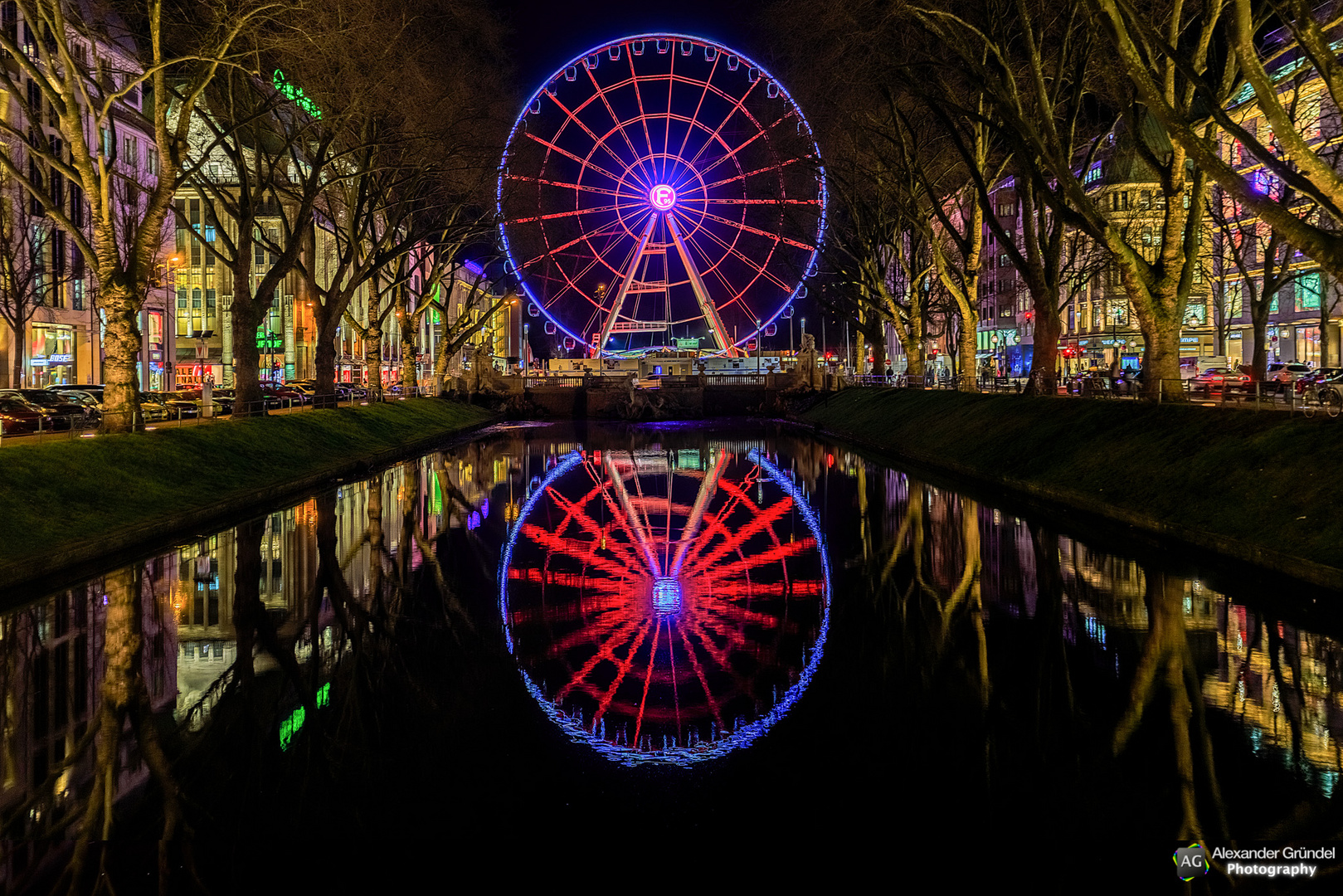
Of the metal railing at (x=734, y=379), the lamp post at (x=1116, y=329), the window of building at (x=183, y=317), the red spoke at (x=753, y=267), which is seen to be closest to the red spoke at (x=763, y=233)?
the red spoke at (x=753, y=267)

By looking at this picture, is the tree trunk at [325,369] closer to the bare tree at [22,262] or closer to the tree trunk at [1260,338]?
the bare tree at [22,262]

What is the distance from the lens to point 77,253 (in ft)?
221

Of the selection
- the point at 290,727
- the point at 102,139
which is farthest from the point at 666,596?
the point at 102,139

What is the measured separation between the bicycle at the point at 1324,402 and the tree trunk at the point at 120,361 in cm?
2308

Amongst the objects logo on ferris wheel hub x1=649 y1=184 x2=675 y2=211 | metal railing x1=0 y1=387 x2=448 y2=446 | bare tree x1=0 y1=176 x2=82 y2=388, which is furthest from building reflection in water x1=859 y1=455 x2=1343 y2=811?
bare tree x1=0 y1=176 x2=82 y2=388

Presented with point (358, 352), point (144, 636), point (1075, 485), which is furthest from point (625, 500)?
point (358, 352)

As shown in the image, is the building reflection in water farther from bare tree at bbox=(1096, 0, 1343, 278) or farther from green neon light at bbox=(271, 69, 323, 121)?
green neon light at bbox=(271, 69, 323, 121)

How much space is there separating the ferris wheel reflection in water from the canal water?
0.20 ft

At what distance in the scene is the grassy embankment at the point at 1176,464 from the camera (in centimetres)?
1634

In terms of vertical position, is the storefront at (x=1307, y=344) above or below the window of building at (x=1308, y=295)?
below

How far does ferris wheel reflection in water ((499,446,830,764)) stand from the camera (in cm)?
909

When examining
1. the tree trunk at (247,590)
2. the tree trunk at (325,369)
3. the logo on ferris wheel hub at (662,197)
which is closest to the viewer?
the tree trunk at (247,590)

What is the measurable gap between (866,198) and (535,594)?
46926mm

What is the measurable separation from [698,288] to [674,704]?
184ft
